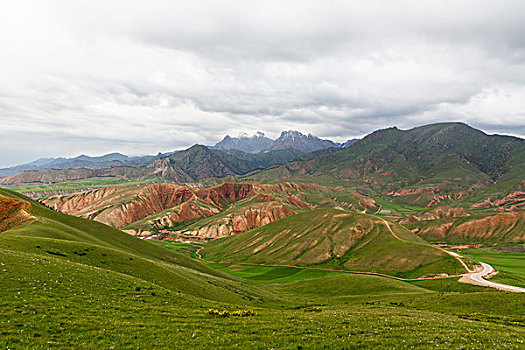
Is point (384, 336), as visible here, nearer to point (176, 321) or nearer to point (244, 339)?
point (244, 339)

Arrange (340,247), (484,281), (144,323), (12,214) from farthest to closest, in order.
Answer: (340,247)
(484,281)
(12,214)
(144,323)

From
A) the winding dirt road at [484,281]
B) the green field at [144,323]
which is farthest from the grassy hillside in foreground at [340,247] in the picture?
the green field at [144,323]

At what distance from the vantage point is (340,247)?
150 meters

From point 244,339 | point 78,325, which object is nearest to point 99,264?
point 78,325

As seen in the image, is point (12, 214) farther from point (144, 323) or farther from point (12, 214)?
point (144, 323)

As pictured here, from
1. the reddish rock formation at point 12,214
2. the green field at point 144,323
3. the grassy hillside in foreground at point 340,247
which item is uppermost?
the reddish rock formation at point 12,214

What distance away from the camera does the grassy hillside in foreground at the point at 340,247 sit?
113894mm

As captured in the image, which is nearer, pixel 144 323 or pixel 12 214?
pixel 144 323

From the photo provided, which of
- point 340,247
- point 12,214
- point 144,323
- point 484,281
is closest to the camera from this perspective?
point 144,323

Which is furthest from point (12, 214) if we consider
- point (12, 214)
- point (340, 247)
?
point (340, 247)

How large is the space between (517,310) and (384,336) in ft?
123

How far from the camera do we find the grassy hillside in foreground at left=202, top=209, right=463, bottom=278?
114 meters

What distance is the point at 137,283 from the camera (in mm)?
32156

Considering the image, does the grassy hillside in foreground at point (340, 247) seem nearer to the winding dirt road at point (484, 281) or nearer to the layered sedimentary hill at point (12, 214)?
the winding dirt road at point (484, 281)
